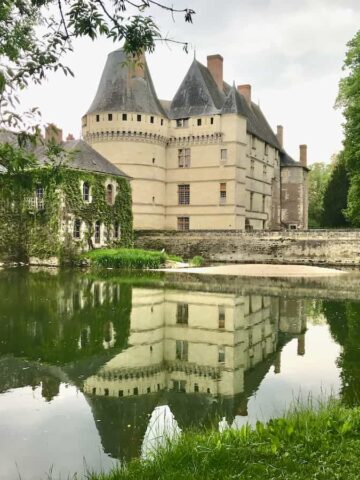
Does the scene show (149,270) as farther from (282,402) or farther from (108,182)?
(282,402)

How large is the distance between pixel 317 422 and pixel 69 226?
2271 centimetres

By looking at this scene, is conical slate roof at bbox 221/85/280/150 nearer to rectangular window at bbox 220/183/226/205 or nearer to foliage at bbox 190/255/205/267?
rectangular window at bbox 220/183/226/205

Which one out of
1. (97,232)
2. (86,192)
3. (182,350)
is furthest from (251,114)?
→ (182,350)

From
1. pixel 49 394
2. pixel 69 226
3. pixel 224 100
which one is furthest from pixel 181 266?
pixel 49 394

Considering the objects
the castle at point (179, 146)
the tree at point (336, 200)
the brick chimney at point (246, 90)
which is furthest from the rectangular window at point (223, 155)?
the tree at point (336, 200)

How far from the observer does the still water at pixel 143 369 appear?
4.76 meters

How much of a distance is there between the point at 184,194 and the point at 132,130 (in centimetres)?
545

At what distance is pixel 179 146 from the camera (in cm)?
3503

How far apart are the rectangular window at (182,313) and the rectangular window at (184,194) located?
23.0m

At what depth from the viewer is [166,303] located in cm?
1267

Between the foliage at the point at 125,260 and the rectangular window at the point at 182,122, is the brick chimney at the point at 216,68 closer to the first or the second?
the rectangular window at the point at 182,122

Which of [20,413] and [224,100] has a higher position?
[224,100]

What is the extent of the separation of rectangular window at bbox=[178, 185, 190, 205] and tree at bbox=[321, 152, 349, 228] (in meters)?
12.3

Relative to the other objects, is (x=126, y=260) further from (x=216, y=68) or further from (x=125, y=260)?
(x=216, y=68)
